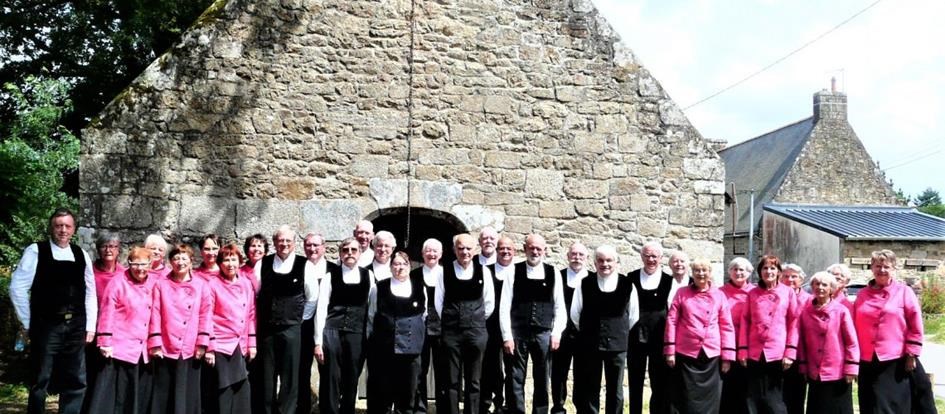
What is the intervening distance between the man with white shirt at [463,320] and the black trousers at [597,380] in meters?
0.77

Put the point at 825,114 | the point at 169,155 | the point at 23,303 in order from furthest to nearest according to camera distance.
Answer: the point at 825,114
the point at 169,155
the point at 23,303

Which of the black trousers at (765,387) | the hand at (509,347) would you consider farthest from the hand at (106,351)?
the black trousers at (765,387)

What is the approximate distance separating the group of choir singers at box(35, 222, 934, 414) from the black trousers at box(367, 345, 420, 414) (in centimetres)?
1

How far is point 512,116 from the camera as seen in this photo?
7.31 m

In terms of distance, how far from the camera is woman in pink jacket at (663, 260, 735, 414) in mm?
5332

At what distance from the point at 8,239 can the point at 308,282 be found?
4913mm

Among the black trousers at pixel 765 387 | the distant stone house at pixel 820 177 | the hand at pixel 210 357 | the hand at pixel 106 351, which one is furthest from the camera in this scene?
the distant stone house at pixel 820 177

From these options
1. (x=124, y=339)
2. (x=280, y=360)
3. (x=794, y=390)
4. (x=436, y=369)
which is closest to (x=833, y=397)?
(x=794, y=390)

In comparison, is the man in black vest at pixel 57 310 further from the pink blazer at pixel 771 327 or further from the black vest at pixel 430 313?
the pink blazer at pixel 771 327

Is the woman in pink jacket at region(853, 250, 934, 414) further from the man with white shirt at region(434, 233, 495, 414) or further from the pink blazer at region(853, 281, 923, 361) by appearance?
the man with white shirt at region(434, 233, 495, 414)

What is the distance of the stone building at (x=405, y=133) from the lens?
682cm

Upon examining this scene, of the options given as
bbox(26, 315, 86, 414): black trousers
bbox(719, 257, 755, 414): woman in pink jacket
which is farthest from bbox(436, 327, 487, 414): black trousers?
bbox(26, 315, 86, 414): black trousers

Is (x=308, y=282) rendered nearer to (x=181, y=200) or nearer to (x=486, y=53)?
(x=181, y=200)

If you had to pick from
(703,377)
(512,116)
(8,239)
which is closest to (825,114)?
(512,116)
